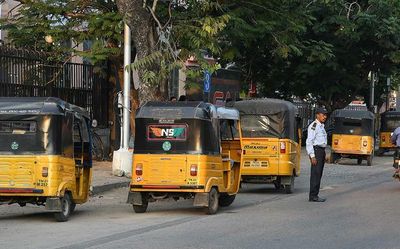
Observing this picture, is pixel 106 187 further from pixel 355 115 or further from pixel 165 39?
pixel 355 115

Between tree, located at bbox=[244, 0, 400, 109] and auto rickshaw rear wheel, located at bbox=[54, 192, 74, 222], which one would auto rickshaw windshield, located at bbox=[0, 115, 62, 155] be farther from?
tree, located at bbox=[244, 0, 400, 109]

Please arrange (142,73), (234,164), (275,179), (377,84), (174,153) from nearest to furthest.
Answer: (174,153) < (234,164) < (142,73) < (275,179) < (377,84)

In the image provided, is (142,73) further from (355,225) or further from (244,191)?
(355,225)

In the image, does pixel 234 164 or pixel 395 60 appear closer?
pixel 234 164

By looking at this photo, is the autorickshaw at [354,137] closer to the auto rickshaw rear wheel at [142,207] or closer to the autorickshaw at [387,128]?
the autorickshaw at [387,128]

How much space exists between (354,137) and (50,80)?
13391mm

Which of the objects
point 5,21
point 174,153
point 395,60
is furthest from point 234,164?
point 395,60

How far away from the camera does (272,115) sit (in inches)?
655

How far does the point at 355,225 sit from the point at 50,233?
4.99 m

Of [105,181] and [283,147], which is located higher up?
[283,147]

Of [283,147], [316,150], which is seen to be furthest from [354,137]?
[316,150]

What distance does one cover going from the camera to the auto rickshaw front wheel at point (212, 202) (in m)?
12.0

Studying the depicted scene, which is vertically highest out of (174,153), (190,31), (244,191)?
(190,31)

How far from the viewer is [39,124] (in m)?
10.8
